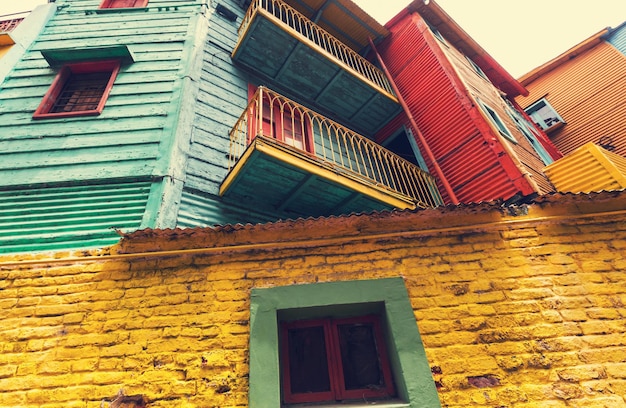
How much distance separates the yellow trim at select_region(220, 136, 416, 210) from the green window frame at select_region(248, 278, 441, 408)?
188 centimetres

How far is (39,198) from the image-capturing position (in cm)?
389

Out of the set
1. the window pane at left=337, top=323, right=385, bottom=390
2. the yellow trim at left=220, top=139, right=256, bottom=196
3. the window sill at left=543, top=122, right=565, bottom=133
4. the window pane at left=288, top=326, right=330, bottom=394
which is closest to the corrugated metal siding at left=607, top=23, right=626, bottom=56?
the window sill at left=543, top=122, right=565, bottom=133

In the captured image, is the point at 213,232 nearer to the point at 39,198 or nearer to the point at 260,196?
the point at 260,196

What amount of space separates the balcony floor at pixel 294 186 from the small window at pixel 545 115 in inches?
421

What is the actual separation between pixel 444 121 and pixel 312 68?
10.8ft

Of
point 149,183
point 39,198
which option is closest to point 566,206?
point 149,183

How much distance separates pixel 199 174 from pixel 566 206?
4.80 metres

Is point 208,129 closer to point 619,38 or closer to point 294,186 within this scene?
point 294,186

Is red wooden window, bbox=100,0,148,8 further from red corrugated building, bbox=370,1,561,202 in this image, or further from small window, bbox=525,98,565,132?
small window, bbox=525,98,565,132

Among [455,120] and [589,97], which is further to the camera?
[589,97]

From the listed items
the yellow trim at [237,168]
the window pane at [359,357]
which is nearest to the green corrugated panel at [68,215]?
the yellow trim at [237,168]

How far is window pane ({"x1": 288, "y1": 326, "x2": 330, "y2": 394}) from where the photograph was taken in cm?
271

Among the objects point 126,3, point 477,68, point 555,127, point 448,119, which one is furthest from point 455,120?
point 555,127

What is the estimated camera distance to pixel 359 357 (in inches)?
111
